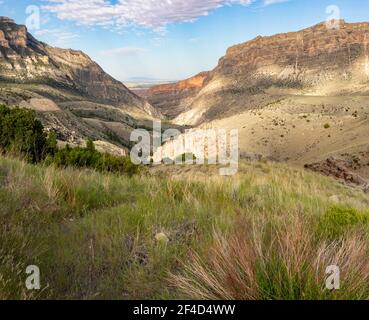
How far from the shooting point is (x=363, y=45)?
124 meters

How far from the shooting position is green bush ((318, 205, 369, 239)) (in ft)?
11.6

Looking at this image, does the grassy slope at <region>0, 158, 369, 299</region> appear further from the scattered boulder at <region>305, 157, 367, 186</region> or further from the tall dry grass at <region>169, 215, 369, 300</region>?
the scattered boulder at <region>305, 157, 367, 186</region>

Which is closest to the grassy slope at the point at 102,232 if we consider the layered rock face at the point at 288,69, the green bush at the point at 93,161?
the green bush at the point at 93,161

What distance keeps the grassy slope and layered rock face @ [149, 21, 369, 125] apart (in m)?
92.9

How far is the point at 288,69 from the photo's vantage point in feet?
448

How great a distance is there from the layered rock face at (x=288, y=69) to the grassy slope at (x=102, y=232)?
92.9 m

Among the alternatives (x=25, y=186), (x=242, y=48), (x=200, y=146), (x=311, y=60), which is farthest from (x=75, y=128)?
(x=242, y=48)

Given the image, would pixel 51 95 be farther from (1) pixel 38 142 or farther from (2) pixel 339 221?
(2) pixel 339 221

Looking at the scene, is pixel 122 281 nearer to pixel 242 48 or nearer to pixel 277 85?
pixel 277 85

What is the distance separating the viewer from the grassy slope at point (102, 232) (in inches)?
115

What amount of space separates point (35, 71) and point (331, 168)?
160 m

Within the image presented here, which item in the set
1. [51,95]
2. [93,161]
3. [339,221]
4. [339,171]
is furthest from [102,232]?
[51,95]

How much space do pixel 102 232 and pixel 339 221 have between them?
7.39ft

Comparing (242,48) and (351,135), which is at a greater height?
(242,48)
